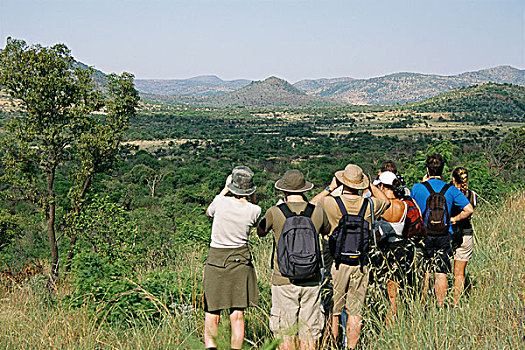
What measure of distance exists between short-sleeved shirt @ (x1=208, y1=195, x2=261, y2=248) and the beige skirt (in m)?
0.06

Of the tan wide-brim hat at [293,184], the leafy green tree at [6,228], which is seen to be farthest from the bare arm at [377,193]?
the leafy green tree at [6,228]

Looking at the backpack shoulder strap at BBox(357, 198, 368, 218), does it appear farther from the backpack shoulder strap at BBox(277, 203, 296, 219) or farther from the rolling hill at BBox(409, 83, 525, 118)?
the rolling hill at BBox(409, 83, 525, 118)

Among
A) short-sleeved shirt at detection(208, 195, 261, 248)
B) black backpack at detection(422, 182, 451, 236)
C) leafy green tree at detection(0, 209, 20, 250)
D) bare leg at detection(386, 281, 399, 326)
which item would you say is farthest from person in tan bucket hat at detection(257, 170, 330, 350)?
leafy green tree at detection(0, 209, 20, 250)

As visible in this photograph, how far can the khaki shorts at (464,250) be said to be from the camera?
371 centimetres

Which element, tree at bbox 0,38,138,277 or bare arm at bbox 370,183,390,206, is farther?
tree at bbox 0,38,138,277

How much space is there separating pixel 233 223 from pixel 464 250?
6.70ft

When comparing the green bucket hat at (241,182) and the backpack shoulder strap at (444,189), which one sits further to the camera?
the backpack shoulder strap at (444,189)

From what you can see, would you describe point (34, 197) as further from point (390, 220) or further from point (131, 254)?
point (390, 220)

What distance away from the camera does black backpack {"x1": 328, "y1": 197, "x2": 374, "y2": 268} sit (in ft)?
10.2

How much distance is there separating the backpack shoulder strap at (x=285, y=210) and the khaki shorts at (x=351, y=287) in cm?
59

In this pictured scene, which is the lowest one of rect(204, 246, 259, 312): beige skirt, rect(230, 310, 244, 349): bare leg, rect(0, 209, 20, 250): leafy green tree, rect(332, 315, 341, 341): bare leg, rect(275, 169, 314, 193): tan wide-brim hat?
rect(0, 209, 20, 250): leafy green tree

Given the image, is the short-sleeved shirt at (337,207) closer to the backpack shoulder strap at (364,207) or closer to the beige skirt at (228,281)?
the backpack shoulder strap at (364,207)

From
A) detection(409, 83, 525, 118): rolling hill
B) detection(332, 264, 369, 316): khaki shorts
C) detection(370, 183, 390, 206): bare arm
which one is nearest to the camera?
detection(332, 264, 369, 316): khaki shorts

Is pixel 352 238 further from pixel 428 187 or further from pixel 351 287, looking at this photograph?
pixel 428 187
